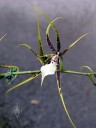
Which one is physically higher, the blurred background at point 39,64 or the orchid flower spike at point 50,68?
the blurred background at point 39,64

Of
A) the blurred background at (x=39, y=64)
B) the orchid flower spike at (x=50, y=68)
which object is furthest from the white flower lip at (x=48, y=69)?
the blurred background at (x=39, y=64)

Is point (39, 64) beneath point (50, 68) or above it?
above

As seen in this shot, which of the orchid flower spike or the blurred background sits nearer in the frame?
the orchid flower spike

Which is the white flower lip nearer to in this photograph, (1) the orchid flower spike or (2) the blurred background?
(1) the orchid flower spike

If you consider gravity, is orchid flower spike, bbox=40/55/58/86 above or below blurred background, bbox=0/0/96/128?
below

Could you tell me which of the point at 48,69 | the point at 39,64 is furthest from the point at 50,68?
the point at 39,64

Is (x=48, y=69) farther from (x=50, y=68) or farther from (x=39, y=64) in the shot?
(x=39, y=64)

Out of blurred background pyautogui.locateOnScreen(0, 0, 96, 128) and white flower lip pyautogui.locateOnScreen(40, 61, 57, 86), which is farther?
blurred background pyautogui.locateOnScreen(0, 0, 96, 128)

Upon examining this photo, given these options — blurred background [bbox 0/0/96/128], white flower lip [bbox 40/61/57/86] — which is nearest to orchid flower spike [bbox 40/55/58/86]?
white flower lip [bbox 40/61/57/86]

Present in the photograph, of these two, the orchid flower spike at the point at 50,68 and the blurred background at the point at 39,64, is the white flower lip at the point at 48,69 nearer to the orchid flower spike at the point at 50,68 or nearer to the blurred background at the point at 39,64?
the orchid flower spike at the point at 50,68
